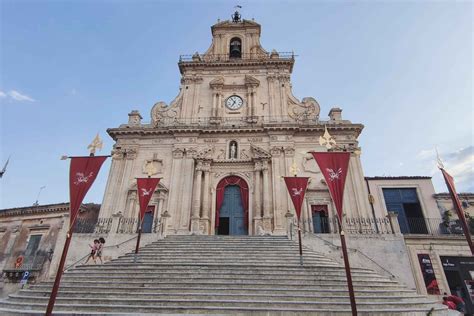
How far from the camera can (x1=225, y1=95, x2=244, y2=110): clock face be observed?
22656mm

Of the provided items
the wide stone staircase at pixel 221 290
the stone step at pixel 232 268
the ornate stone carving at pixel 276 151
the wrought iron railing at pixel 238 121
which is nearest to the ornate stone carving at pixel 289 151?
the ornate stone carving at pixel 276 151

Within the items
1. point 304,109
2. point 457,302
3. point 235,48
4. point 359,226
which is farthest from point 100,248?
point 235,48

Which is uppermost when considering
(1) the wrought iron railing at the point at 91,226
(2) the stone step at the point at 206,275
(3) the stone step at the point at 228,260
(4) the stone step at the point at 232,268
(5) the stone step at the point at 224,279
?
(1) the wrought iron railing at the point at 91,226

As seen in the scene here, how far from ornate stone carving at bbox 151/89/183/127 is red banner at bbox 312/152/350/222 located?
16.3m

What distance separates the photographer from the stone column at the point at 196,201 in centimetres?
1728

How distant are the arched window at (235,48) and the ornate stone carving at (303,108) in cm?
755

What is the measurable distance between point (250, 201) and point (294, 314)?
11.5m

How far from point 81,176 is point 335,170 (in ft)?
25.6

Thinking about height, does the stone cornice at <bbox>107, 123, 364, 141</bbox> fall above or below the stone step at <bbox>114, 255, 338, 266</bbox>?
above

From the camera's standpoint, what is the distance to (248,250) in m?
12.6

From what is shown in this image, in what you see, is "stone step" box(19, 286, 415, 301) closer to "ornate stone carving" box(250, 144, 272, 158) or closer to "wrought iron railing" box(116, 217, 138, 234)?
"wrought iron railing" box(116, 217, 138, 234)

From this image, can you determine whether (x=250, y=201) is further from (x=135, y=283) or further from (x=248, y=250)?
(x=135, y=283)

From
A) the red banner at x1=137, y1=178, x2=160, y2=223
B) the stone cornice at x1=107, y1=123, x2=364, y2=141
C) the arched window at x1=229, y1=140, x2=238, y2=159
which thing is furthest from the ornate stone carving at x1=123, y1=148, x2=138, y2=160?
the red banner at x1=137, y1=178, x2=160, y2=223

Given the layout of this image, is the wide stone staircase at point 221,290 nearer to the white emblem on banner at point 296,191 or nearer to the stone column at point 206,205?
the white emblem on banner at point 296,191
